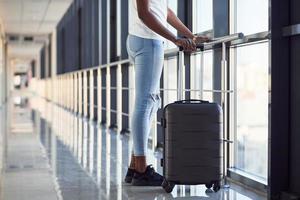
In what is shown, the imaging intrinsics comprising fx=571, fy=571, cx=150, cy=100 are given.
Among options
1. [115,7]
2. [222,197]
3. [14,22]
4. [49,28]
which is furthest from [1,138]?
[49,28]

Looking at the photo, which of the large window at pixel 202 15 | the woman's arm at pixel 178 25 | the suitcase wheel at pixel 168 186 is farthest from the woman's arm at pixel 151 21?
the large window at pixel 202 15

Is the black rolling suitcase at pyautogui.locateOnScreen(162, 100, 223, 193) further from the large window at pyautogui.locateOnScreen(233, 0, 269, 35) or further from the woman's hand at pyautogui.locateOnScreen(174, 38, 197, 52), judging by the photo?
the large window at pyautogui.locateOnScreen(233, 0, 269, 35)

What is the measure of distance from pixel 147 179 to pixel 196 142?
15.9 inches

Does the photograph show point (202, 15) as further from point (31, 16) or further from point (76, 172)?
point (31, 16)

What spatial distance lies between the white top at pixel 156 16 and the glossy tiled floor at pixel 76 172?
0.71 meters

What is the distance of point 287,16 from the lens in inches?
85.4

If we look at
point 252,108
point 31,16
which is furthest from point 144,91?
point 31,16

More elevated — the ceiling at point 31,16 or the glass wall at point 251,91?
the ceiling at point 31,16

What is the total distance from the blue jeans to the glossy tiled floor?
248mm

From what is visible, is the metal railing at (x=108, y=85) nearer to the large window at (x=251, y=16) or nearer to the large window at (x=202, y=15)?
the large window at (x=251, y=16)

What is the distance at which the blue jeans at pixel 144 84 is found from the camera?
2.65 metres

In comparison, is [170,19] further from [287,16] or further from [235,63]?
[287,16]

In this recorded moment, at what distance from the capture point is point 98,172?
10.1ft

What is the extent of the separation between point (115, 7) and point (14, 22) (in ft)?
29.4
